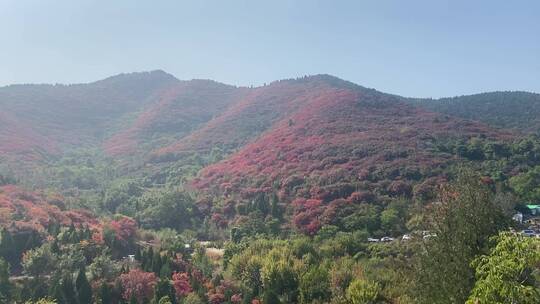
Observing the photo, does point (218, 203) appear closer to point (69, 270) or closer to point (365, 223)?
point (365, 223)

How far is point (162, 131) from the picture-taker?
502 feet

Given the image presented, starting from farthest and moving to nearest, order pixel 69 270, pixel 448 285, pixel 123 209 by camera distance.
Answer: pixel 123 209, pixel 69 270, pixel 448 285

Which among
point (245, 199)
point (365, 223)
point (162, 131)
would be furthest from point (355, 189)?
point (162, 131)

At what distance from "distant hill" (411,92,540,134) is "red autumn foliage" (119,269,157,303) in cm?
9668

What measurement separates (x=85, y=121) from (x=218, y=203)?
109464 millimetres

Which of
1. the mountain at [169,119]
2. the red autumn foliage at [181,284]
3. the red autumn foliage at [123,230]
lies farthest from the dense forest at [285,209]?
the mountain at [169,119]

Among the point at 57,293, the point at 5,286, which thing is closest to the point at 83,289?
the point at 57,293

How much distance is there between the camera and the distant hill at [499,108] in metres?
123

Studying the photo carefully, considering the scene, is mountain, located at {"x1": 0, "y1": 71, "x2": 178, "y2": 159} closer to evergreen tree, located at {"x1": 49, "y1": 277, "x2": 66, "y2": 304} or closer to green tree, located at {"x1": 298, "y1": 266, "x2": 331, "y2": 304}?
evergreen tree, located at {"x1": 49, "y1": 277, "x2": 66, "y2": 304}

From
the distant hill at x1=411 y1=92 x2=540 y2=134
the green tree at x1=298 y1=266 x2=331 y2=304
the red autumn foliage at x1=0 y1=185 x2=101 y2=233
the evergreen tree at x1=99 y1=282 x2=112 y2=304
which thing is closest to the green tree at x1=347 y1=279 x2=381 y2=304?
the green tree at x1=298 y1=266 x2=331 y2=304

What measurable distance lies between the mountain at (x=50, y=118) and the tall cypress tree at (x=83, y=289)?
250ft

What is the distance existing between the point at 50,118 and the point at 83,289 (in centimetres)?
13388

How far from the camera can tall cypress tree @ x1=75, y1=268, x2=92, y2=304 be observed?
3877 cm

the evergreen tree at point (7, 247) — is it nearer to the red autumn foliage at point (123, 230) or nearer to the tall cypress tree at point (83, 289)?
the red autumn foliage at point (123, 230)
